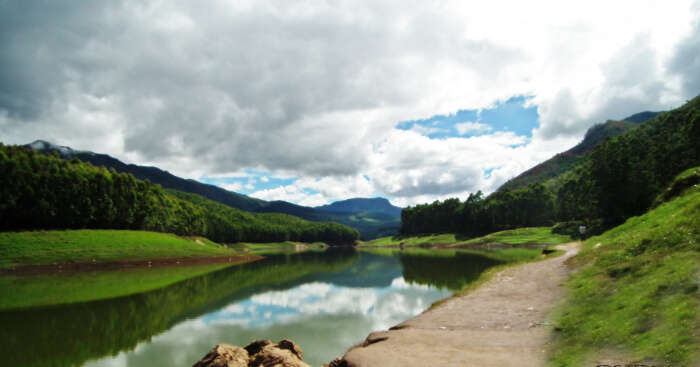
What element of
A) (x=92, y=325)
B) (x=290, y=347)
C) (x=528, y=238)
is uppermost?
(x=290, y=347)

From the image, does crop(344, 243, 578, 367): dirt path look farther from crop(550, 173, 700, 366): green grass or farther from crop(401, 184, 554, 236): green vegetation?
crop(401, 184, 554, 236): green vegetation

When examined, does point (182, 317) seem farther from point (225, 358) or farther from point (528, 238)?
point (528, 238)

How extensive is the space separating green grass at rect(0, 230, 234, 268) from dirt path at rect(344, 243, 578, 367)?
7671 cm

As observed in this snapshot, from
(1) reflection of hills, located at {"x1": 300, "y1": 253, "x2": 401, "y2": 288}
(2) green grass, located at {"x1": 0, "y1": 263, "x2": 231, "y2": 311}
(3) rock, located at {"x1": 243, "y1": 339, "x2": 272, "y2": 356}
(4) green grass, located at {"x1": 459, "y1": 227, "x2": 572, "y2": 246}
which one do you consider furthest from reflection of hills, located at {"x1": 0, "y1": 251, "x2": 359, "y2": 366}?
(4) green grass, located at {"x1": 459, "y1": 227, "x2": 572, "y2": 246}

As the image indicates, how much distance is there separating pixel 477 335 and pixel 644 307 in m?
6.32

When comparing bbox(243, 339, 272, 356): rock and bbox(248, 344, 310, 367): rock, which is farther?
bbox(243, 339, 272, 356): rock

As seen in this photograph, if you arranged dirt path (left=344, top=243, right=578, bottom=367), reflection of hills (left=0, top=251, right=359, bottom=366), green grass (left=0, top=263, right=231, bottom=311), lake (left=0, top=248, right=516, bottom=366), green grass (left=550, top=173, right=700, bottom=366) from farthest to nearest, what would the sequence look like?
green grass (left=0, top=263, right=231, bottom=311), lake (left=0, top=248, right=516, bottom=366), reflection of hills (left=0, top=251, right=359, bottom=366), dirt path (left=344, top=243, right=578, bottom=367), green grass (left=550, top=173, right=700, bottom=366)

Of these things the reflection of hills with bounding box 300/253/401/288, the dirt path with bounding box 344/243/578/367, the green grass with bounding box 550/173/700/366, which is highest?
the green grass with bounding box 550/173/700/366

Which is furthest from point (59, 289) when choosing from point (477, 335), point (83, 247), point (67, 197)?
point (67, 197)

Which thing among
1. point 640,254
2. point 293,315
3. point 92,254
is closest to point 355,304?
point 293,315

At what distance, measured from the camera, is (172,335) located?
75.5 feet

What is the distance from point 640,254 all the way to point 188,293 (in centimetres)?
4302

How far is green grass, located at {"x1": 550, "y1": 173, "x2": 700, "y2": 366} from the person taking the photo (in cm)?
844

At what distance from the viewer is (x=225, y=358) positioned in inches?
491
